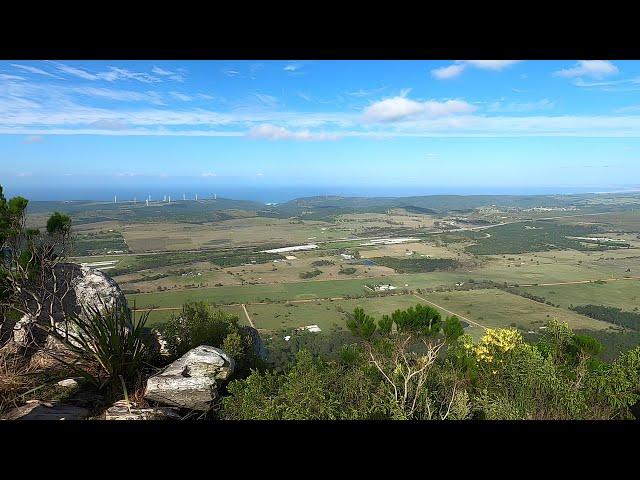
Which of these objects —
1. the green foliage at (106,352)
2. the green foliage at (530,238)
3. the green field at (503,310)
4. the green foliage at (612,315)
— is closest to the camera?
the green foliage at (106,352)

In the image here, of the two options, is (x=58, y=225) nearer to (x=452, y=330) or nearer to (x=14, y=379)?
(x=14, y=379)

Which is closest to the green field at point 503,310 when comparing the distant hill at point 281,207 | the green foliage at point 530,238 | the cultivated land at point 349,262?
the cultivated land at point 349,262

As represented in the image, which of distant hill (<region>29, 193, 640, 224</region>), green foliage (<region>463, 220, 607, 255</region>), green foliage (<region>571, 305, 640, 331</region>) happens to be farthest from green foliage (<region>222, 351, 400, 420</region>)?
green foliage (<region>463, 220, 607, 255</region>)

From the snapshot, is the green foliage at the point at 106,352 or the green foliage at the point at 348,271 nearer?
the green foliage at the point at 106,352

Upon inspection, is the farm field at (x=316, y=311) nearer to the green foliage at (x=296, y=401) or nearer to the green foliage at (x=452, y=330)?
the green foliage at (x=452, y=330)

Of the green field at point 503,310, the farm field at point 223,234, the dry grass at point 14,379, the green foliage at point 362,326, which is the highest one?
the dry grass at point 14,379
